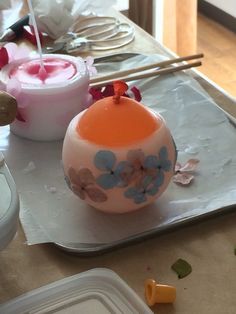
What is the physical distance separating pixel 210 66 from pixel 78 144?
1598 millimetres

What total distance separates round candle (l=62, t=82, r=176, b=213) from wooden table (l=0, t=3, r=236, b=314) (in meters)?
0.05

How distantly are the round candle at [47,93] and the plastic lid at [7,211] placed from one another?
19cm

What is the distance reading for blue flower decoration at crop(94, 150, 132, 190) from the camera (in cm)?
56

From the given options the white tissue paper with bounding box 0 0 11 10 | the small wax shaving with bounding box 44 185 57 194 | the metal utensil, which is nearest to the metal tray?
the small wax shaving with bounding box 44 185 57 194

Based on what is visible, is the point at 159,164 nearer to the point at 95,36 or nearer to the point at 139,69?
the point at 139,69

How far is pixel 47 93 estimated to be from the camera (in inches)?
28.4

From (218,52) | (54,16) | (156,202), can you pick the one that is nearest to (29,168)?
(156,202)

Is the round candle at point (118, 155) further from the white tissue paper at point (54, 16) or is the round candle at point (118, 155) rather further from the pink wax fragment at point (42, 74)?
the white tissue paper at point (54, 16)

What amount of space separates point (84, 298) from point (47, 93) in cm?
30

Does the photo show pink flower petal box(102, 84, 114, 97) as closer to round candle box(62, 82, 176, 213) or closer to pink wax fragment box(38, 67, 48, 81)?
pink wax fragment box(38, 67, 48, 81)

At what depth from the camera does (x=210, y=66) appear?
6.87ft

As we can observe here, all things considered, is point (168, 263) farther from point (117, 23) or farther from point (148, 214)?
point (117, 23)

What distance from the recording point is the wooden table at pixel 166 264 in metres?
0.52

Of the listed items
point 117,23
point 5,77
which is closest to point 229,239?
point 5,77
